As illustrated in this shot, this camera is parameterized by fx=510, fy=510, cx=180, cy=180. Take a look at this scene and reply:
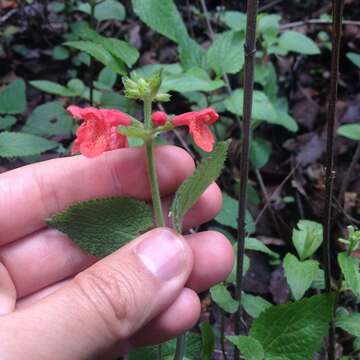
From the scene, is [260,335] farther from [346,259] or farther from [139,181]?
[139,181]

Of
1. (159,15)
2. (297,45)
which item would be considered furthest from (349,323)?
(297,45)

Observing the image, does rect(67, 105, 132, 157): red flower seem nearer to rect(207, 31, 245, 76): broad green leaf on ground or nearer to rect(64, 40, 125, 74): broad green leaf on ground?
rect(64, 40, 125, 74): broad green leaf on ground

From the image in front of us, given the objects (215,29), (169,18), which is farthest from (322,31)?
(169,18)

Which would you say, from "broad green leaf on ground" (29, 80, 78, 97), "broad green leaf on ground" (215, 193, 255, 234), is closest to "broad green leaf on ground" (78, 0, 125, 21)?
"broad green leaf on ground" (29, 80, 78, 97)

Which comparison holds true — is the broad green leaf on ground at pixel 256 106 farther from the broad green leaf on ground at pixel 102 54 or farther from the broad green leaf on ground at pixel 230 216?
the broad green leaf on ground at pixel 102 54

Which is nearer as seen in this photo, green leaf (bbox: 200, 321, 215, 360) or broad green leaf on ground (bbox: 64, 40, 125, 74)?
green leaf (bbox: 200, 321, 215, 360)

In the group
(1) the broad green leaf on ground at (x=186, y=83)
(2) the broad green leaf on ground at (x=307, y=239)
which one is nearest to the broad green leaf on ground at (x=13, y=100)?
(1) the broad green leaf on ground at (x=186, y=83)
